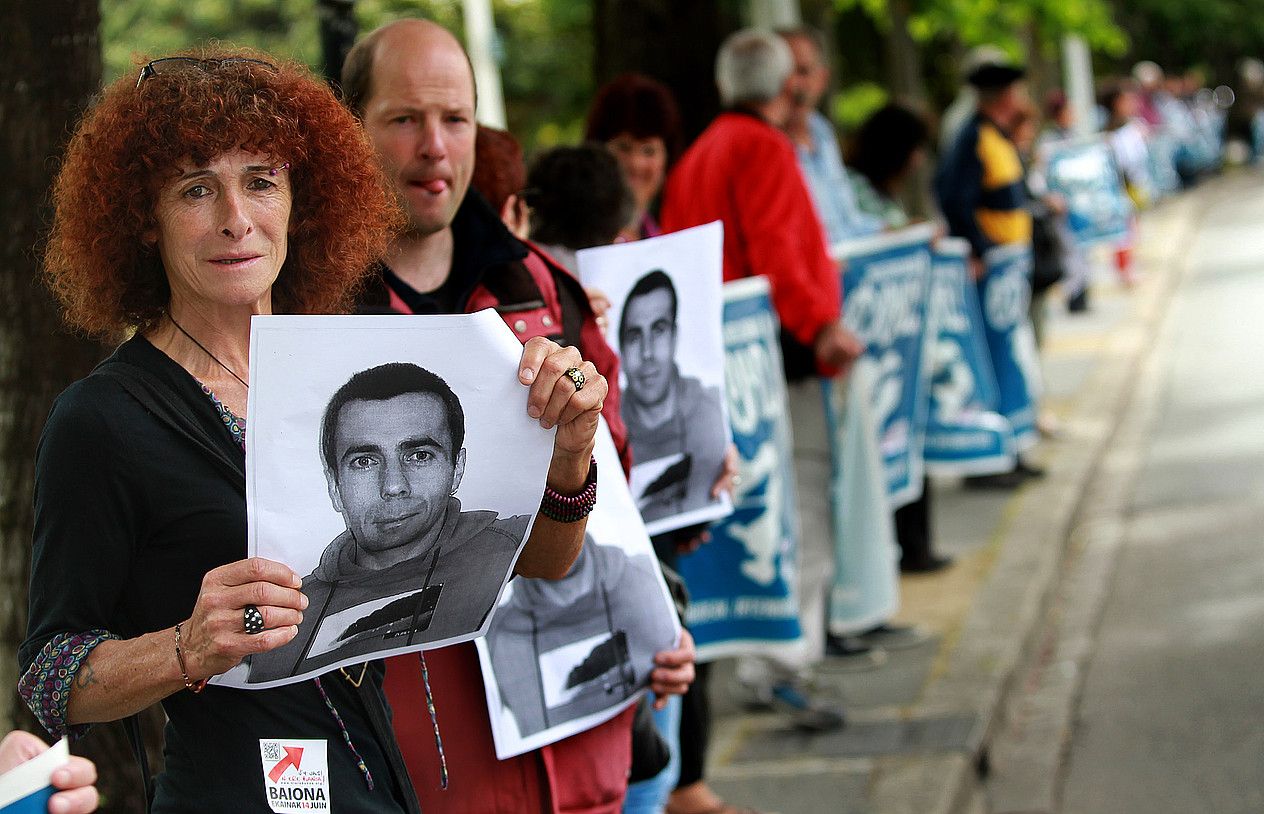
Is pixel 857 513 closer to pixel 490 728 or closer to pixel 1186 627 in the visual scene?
pixel 1186 627

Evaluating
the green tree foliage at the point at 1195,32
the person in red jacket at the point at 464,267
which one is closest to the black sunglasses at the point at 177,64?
the person in red jacket at the point at 464,267

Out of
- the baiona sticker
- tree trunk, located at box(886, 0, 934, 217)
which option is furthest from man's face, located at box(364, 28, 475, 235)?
tree trunk, located at box(886, 0, 934, 217)

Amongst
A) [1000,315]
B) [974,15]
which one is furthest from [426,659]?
[974,15]

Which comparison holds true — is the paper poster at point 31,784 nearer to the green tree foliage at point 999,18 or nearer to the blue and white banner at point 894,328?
the blue and white banner at point 894,328

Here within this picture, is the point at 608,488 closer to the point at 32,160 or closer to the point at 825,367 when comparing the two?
the point at 32,160

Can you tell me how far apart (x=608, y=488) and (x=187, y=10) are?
2523 cm

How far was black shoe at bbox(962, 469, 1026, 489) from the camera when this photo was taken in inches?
381

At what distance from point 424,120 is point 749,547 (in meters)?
2.48

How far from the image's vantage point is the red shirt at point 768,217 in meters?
5.72

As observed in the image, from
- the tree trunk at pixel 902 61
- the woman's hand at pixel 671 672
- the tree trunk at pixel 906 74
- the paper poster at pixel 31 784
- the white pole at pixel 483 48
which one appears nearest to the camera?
the paper poster at pixel 31 784

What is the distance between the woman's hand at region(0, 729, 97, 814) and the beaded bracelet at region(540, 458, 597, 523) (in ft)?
2.79

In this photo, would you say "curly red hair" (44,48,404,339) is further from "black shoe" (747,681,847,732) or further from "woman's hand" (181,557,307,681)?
"black shoe" (747,681,847,732)

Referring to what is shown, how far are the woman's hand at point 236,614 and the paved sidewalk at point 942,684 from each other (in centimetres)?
319

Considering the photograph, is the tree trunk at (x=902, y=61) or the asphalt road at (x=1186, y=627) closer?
the asphalt road at (x=1186, y=627)
